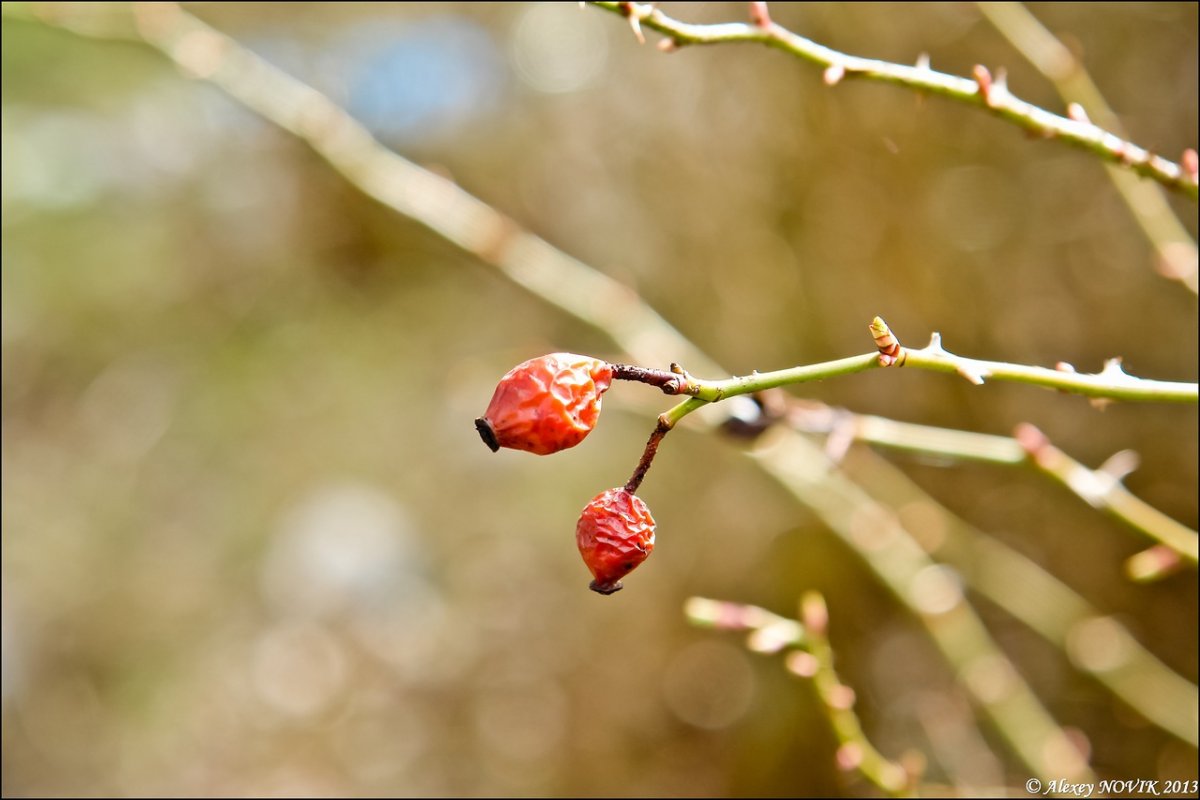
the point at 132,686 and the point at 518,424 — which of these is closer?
the point at 518,424

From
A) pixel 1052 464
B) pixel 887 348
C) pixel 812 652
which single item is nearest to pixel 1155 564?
pixel 1052 464

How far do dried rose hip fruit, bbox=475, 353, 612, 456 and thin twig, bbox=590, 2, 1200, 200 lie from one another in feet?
1.31

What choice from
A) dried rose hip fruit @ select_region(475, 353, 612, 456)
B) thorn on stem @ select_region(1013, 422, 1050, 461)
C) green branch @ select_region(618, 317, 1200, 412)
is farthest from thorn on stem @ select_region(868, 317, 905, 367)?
thorn on stem @ select_region(1013, 422, 1050, 461)

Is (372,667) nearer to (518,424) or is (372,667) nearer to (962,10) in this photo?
(962,10)

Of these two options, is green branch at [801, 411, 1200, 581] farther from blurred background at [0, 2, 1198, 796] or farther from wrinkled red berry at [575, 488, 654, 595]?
blurred background at [0, 2, 1198, 796]

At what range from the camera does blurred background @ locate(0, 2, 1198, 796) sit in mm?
2738

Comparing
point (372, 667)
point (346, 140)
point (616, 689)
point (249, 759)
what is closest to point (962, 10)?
point (346, 140)

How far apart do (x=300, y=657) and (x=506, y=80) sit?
7.61 feet

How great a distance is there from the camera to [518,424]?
2.41ft

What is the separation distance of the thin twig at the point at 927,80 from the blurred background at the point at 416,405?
1.53m

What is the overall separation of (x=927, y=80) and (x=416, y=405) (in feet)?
9.89

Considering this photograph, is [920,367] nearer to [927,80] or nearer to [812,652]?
[927,80]

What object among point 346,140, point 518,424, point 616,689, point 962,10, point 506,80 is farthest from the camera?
point 506,80

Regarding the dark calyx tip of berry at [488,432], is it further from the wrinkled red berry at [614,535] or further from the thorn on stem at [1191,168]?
the thorn on stem at [1191,168]
